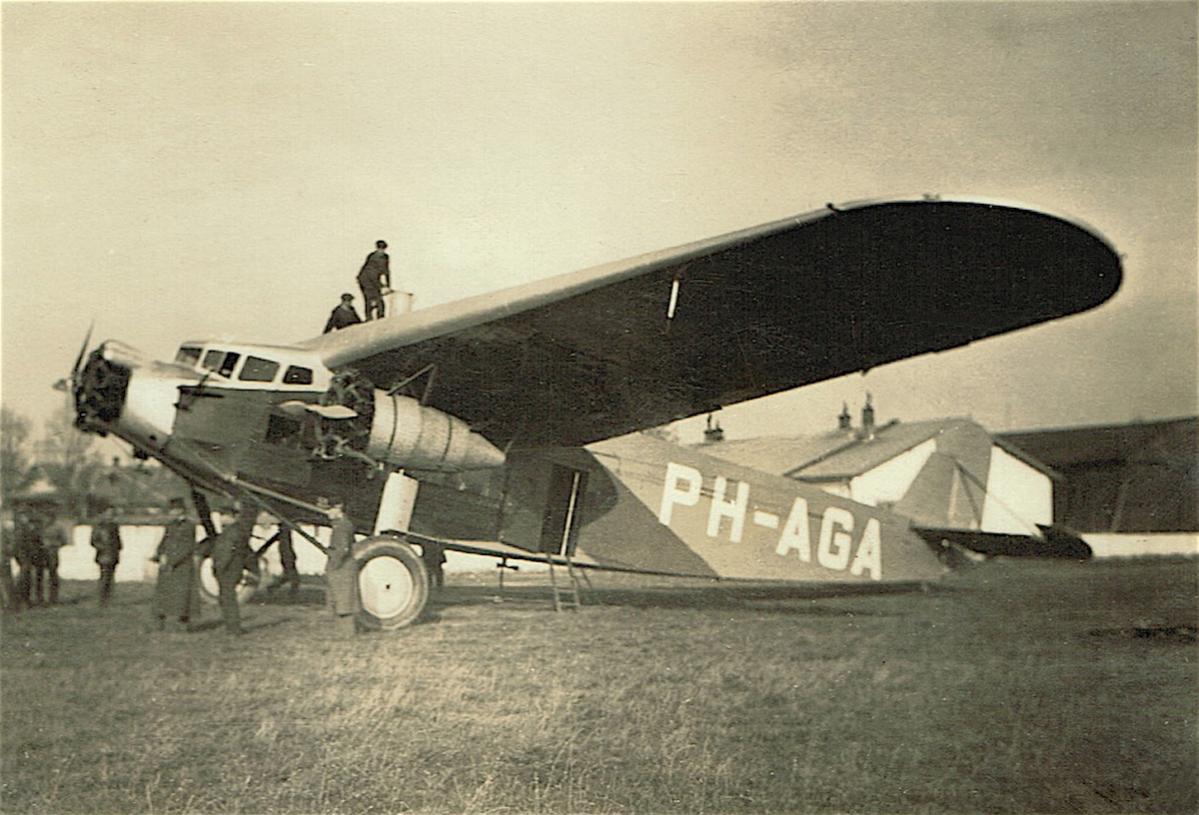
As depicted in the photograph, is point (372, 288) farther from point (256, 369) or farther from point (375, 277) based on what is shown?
point (256, 369)

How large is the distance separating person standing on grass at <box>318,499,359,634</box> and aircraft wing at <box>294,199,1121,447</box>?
102cm

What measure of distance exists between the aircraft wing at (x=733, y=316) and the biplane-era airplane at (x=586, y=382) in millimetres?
13

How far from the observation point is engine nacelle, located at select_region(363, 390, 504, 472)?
5.00 meters

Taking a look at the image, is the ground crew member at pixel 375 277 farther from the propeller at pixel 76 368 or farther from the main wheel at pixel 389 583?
the propeller at pixel 76 368

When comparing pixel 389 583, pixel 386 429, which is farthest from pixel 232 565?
pixel 386 429

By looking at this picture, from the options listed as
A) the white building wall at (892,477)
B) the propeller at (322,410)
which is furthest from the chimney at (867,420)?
the propeller at (322,410)

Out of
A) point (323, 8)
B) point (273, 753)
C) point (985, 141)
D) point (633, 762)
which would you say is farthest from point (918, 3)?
point (273, 753)

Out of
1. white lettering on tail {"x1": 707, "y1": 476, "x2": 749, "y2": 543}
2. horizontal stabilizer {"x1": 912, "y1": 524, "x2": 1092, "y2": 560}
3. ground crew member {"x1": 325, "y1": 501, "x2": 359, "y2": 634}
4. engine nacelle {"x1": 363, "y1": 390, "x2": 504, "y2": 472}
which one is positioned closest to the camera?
engine nacelle {"x1": 363, "y1": 390, "x2": 504, "y2": 472}

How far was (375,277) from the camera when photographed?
496 cm

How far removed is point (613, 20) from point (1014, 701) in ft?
14.6

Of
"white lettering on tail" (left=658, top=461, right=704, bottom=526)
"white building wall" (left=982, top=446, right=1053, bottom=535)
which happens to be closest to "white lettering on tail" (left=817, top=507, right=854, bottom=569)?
"white lettering on tail" (left=658, top=461, right=704, bottom=526)

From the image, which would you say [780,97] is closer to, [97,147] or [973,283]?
[973,283]

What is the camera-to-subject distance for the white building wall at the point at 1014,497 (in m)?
9.38

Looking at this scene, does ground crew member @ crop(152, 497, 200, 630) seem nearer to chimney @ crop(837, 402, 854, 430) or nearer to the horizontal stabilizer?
chimney @ crop(837, 402, 854, 430)
